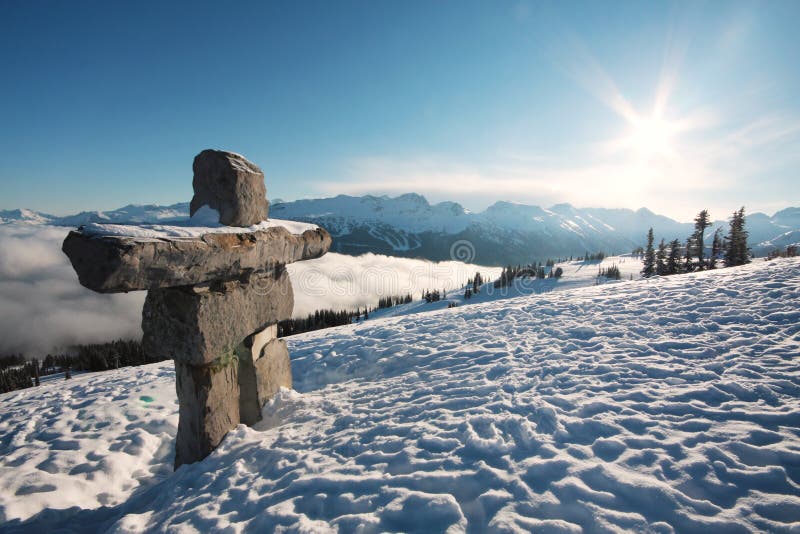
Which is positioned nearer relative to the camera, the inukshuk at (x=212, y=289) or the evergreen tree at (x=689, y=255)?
the inukshuk at (x=212, y=289)

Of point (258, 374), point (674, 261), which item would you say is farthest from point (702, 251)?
point (258, 374)

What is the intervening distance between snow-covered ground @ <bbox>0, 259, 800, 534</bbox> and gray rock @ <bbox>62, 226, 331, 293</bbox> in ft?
10.4

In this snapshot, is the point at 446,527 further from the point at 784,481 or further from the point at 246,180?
the point at 246,180

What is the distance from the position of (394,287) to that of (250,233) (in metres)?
160

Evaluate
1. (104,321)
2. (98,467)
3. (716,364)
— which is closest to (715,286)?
(716,364)

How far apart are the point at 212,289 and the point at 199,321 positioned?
2.27ft

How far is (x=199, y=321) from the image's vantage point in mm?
5621

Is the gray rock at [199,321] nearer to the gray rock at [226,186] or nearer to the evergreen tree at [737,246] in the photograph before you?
the gray rock at [226,186]

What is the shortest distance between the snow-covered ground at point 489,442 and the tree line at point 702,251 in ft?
128

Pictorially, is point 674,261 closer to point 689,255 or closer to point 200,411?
point 689,255

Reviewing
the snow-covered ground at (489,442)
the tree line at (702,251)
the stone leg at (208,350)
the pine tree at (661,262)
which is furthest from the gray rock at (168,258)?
the pine tree at (661,262)

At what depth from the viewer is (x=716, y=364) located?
608 cm

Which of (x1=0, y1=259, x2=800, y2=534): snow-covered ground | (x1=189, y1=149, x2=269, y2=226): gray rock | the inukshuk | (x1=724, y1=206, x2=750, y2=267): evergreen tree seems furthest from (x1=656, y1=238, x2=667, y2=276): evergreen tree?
(x1=189, y1=149, x2=269, y2=226): gray rock

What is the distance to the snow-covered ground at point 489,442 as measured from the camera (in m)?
3.45
